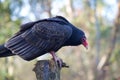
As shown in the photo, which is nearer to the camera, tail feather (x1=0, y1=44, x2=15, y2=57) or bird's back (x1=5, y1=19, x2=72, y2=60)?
bird's back (x1=5, y1=19, x2=72, y2=60)

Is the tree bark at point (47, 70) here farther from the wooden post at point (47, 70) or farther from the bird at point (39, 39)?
the bird at point (39, 39)

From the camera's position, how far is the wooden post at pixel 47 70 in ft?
17.8

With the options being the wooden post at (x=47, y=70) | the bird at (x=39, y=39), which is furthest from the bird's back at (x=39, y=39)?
the wooden post at (x=47, y=70)

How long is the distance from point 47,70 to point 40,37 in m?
0.69

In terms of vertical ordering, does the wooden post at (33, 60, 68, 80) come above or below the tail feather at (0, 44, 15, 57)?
below

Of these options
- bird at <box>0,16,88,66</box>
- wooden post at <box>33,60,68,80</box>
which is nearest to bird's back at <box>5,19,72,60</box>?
bird at <box>0,16,88,66</box>

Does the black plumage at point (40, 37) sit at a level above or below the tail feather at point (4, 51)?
above

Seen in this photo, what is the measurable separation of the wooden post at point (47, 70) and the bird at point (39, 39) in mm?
144

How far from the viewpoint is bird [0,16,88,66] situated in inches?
224

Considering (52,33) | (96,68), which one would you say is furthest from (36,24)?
(96,68)

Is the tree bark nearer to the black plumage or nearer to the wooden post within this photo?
the wooden post

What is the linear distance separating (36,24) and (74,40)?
2.21ft

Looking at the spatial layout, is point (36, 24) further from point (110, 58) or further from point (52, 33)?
point (110, 58)

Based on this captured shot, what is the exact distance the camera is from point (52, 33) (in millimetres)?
6004
